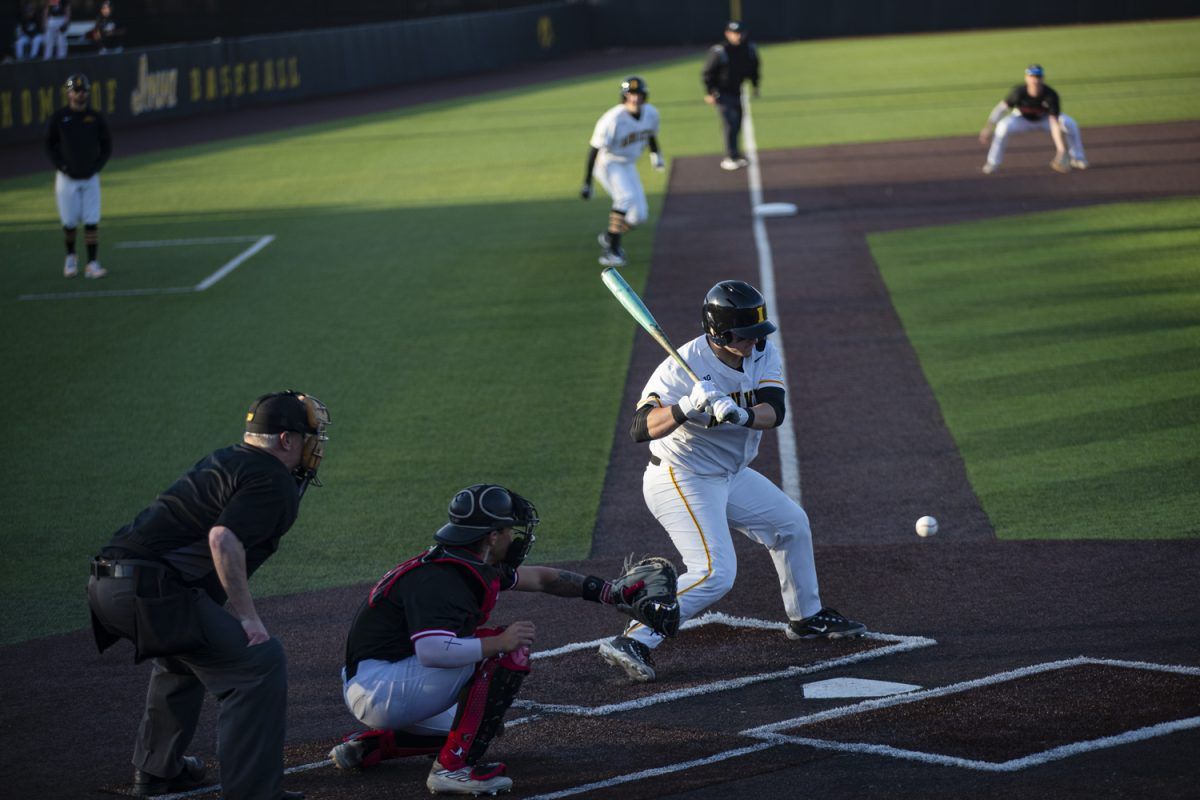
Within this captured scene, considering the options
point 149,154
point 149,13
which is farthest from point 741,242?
point 149,13

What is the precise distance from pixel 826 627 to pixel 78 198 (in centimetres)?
1359

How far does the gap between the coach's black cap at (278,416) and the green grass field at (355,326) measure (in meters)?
3.30

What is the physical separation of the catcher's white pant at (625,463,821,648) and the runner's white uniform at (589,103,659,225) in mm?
10711

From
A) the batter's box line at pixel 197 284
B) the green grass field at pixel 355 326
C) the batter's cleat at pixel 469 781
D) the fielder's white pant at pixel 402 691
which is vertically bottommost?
the batter's box line at pixel 197 284

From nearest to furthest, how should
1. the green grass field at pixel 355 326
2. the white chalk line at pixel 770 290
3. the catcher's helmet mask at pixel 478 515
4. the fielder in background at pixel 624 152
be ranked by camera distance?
1. the catcher's helmet mask at pixel 478 515
2. the green grass field at pixel 355 326
3. the white chalk line at pixel 770 290
4. the fielder in background at pixel 624 152

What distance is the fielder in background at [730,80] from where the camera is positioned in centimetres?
2470

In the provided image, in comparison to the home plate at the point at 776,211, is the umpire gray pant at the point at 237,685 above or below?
above

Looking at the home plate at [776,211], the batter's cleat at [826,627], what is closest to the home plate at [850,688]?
the batter's cleat at [826,627]

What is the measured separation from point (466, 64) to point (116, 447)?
36.0m

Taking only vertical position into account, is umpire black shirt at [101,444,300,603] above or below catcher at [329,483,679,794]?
above

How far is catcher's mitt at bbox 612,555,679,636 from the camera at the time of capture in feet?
21.5

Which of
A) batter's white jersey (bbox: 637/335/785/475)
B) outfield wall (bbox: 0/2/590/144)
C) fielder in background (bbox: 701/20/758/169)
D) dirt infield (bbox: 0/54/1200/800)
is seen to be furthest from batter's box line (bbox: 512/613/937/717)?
outfield wall (bbox: 0/2/590/144)

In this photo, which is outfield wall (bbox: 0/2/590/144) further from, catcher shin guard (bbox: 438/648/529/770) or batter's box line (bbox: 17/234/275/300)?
catcher shin guard (bbox: 438/648/529/770)

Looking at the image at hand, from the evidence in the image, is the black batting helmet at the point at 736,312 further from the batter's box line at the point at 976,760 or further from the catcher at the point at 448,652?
the batter's box line at the point at 976,760
